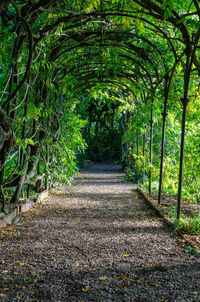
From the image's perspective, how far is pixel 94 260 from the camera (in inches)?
110

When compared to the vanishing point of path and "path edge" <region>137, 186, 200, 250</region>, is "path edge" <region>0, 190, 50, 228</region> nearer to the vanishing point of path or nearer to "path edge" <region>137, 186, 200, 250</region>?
the vanishing point of path

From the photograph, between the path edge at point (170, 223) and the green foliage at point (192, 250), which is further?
the path edge at point (170, 223)

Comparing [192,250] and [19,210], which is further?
[19,210]

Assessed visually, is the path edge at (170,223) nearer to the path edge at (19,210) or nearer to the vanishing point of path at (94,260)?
the vanishing point of path at (94,260)

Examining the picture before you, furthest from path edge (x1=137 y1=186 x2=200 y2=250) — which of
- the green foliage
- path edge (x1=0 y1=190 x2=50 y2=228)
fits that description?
path edge (x1=0 y1=190 x2=50 y2=228)

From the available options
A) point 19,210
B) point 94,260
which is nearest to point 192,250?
point 94,260

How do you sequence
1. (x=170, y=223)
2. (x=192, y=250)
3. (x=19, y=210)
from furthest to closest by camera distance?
(x=19, y=210) < (x=170, y=223) < (x=192, y=250)

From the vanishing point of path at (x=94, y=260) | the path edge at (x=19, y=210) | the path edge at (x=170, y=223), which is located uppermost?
the path edge at (x=19, y=210)

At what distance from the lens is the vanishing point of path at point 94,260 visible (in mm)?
2146

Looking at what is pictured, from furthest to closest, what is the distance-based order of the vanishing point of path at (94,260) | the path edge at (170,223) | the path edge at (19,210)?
the path edge at (19,210), the path edge at (170,223), the vanishing point of path at (94,260)

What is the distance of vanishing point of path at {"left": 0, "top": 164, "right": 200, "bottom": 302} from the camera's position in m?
2.15

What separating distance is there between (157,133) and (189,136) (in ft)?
7.82

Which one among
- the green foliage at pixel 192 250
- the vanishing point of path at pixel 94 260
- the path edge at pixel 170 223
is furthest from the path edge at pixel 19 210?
the green foliage at pixel 192 250

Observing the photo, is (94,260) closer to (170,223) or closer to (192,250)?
(192,250)
